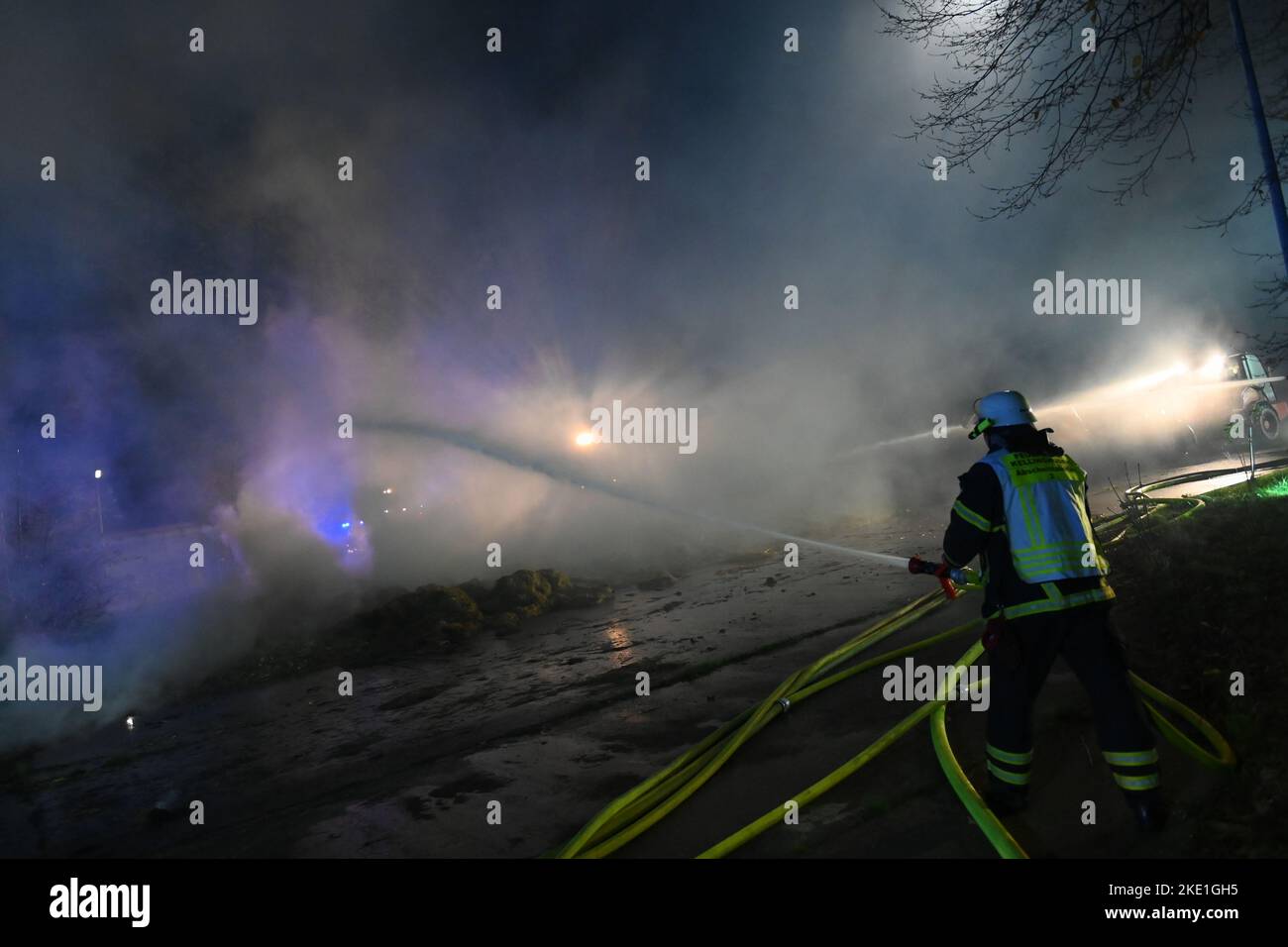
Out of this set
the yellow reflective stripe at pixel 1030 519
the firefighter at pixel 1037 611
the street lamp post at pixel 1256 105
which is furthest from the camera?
the street lamp post at pixel 1256 105

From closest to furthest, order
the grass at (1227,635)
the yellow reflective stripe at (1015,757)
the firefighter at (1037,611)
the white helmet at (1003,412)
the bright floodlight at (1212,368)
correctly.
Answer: the grass at (1227,635)
the firefighter at (1037,611)
the yellow reflective stripe at (1015,757)
the white helmet at (1003,412)
the bright floodlight at (1212,368)

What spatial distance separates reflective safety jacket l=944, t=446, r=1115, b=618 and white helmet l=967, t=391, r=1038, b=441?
0.20 meters

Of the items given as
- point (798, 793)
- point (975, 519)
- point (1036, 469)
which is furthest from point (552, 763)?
point (1036, 469)

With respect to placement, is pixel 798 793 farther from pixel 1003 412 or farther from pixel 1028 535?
pixel 1003 412

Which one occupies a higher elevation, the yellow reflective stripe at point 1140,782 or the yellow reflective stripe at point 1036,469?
the yellow reflective stripe at point 1036,469

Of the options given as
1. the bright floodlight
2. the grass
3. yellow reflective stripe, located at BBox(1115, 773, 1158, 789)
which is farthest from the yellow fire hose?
the bright floodlight

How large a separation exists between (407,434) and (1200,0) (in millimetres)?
20219

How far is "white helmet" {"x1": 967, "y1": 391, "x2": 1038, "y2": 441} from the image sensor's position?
3387 millimetres

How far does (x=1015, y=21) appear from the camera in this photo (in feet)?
13.3

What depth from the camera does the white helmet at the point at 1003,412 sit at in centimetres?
339

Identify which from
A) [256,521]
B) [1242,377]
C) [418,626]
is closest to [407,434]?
[256,521]

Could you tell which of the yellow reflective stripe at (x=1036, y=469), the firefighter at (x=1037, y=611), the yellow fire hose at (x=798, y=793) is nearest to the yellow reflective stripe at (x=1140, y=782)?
the firefighter at (x=1037, y=611)

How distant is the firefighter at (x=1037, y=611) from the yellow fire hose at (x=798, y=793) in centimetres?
27

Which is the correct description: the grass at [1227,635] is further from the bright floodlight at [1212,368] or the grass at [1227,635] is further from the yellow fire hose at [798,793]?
the bright floodlight at [1212,368]
